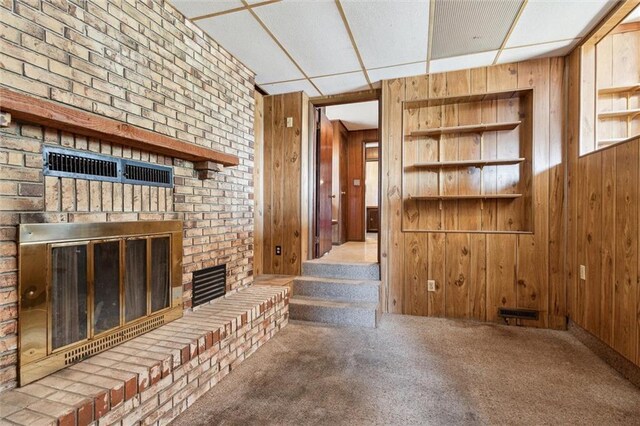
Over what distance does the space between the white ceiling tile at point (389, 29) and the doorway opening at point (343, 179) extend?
0.92 meters

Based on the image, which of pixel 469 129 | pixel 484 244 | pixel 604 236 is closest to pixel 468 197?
pixel 484 244

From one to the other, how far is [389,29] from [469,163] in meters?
1.53

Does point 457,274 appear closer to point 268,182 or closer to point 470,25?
point 470,25

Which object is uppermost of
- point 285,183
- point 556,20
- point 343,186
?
point 556,20

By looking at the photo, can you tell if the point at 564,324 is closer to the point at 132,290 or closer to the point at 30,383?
the point at 132,290

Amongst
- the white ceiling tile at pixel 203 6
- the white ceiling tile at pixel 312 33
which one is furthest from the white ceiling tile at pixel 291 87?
the white ceiling tile at pixel 203 6

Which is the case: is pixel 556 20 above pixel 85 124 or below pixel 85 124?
above

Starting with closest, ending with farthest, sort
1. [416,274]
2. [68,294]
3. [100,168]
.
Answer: [68,294] → [100,168] → [416,274]

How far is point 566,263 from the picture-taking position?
2.73m

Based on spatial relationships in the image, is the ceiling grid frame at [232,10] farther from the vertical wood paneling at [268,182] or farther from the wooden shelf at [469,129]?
the wooden shelf at [469,129]

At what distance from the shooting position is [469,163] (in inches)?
118

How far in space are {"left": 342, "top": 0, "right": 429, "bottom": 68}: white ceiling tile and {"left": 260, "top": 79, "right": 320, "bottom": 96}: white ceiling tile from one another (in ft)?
2.62

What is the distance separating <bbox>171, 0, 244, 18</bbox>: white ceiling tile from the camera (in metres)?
2.03

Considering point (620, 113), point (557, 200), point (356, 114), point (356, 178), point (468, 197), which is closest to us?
point (620, 113)
